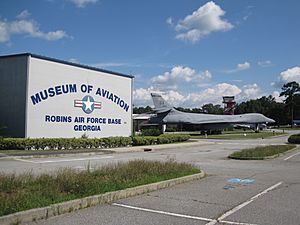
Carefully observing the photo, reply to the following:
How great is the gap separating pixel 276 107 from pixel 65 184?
516ft

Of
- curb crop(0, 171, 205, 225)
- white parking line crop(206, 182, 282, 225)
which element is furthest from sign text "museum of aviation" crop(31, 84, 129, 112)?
white parking line crop(206, 182, 282, 225)

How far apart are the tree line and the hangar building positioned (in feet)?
336

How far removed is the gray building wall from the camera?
80.0ft

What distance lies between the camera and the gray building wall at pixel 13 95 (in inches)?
960

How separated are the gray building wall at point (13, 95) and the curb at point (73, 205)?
16.9 metres

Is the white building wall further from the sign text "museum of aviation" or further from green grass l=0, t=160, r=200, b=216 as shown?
green grass l=0, t=160, r=200, b=216

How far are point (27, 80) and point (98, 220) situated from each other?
64.5 ft

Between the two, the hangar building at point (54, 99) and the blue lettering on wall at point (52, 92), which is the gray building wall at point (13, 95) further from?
the blue lettering on wall at point (52, 92)

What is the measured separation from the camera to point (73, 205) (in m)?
7.18

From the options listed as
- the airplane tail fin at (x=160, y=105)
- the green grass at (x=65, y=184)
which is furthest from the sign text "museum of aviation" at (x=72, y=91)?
the airplane tail fin at (x=160, y=105)

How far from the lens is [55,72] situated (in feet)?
86.2

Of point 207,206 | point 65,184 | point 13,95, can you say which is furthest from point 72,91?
point 207,206

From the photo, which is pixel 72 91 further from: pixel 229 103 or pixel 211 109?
pixel 211 109

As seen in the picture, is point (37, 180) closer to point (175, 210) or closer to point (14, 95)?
point (175, 210)
